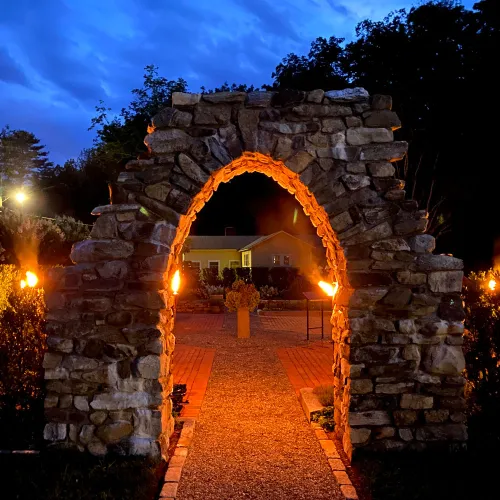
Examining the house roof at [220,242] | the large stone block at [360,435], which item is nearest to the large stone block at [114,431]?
the large stone block at [360,435]

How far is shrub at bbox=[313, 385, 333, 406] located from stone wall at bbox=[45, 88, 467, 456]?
1440 millimetres

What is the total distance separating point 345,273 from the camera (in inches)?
211

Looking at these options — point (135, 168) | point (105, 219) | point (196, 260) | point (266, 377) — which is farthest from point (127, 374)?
point (196, 260)

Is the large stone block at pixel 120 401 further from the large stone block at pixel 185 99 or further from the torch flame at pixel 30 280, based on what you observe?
the large stone block at pixel 185 99

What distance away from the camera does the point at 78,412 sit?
496 cm

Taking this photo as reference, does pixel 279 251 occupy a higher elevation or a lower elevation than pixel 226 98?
lower

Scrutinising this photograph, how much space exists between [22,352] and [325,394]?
13.2 ft

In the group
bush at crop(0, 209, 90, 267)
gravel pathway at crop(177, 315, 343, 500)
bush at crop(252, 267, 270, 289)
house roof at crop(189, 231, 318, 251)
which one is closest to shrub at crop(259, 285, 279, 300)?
bush at crop(252, 267, 270, 289)

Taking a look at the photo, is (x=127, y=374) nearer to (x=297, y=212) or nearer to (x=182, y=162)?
(x=182, y=162)

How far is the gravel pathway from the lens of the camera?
450 cm

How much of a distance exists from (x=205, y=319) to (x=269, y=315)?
Answer: 2.55 meters

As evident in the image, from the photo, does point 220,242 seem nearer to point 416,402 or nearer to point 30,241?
point 30,241

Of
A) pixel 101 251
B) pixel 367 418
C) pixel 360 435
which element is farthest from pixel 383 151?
pixel 101 251

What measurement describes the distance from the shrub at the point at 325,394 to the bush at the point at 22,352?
11.7 ft
